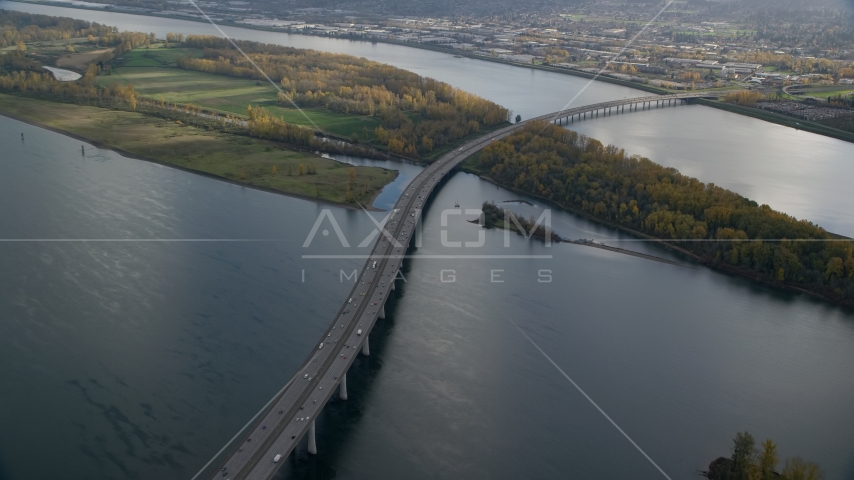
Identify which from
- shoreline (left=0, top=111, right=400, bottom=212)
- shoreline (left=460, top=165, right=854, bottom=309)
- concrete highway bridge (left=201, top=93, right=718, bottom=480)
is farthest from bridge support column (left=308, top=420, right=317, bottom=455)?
shoreline (left=460, top=165, right=854, bottom=309)

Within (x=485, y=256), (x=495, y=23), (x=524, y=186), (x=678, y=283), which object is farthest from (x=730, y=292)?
(x=495, y=23)

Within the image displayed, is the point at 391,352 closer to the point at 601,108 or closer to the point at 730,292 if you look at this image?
the point at 730,292

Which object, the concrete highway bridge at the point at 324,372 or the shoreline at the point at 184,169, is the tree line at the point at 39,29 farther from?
the concrete highway bridge at the point at 324,372

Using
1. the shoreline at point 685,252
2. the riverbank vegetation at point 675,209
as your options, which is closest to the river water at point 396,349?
the shoreline at point 685,252

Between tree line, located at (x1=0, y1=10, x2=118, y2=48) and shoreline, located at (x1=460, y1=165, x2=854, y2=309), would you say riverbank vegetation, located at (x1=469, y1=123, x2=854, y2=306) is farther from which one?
tree line, located at (x1=0, y1=10, x2=118, y2=48)

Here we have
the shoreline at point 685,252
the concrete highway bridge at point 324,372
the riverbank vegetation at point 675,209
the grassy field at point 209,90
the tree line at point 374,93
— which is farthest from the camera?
the grassy field at point 209,90

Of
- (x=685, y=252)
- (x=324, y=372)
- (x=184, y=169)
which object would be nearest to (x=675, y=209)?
(x=685, y=252)
